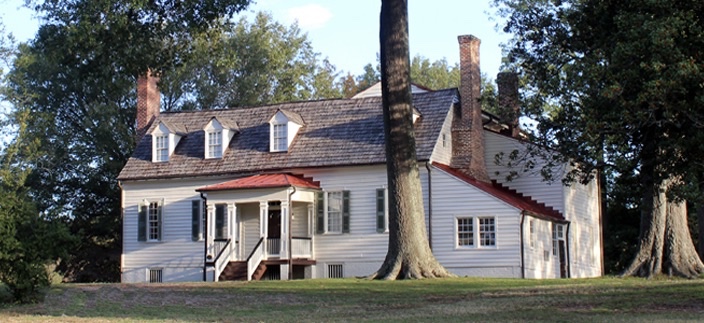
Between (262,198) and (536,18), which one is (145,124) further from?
(536,18)

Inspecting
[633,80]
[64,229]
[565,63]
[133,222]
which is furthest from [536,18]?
[133,222]

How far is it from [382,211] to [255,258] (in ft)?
15.9

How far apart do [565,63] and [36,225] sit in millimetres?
12790

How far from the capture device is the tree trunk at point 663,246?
29.2 m

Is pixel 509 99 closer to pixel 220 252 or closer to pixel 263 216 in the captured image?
pixel 263 216

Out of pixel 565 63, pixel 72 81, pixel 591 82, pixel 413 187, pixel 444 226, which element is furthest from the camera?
pixel 72 81

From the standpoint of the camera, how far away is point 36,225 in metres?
19.7

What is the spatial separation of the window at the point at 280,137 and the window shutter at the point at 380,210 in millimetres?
4562

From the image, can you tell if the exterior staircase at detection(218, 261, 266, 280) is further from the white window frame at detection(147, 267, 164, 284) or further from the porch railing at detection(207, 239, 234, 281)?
the white window frame at detection(147, 267, 164, 284)

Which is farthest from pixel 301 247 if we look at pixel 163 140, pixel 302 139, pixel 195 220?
pixel 163 140

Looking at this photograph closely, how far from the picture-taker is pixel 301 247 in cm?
3609

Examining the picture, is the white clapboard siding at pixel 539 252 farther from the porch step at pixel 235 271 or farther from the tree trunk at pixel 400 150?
the porch step at pixel 235 271

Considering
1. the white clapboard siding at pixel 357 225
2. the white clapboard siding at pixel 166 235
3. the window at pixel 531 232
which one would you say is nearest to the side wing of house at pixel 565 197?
the window at pixel 531 232

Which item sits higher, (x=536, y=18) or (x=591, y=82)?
(x=536, y=18)
